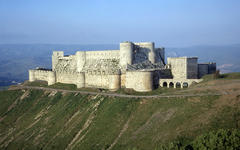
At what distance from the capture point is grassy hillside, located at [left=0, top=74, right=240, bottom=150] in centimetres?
4244

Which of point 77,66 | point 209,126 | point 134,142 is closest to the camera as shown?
point 209,126

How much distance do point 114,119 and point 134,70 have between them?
15.6m

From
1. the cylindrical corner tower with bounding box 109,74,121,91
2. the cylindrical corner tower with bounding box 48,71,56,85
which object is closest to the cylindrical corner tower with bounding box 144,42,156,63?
the cylindrical corner tower with bounding box 109,74,121,91

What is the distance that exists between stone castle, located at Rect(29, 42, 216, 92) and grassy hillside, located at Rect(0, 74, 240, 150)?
5.68 meters

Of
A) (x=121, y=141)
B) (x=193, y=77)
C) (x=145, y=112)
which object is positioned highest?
(x=193, y=77)

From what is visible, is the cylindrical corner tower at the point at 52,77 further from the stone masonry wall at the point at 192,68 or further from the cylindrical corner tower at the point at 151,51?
the stone masonry wall at the point at 192,68

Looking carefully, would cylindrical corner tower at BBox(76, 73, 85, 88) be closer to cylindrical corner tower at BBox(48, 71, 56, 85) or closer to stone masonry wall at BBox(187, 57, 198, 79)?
cylindrical corner tower at BBox(48, 71, 56, 85)

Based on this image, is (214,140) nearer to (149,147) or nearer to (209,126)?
(209,126)

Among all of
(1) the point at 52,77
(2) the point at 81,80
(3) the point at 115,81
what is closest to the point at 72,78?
(2) the point at 81,80

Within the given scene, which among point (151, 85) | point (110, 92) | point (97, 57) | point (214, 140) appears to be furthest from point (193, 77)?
point (214, 140)

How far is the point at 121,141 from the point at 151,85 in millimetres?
18930

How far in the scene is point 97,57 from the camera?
8000 centimetres

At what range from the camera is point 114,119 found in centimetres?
5541

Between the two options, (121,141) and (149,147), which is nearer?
(149,147)
